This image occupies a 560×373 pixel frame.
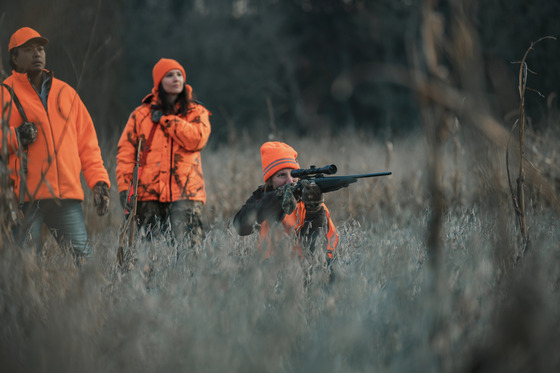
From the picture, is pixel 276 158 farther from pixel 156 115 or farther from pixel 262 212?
pixel 156 115

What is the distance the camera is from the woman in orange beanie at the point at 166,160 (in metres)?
3.99

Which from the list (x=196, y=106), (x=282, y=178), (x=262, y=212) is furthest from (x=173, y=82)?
(x=262, y=212)

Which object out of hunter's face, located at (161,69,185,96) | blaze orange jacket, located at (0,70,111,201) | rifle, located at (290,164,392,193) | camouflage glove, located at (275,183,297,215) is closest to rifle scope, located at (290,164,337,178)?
rifle, located at (290,164,392,193)

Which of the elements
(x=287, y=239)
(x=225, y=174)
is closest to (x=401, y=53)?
(x=225, y=174)

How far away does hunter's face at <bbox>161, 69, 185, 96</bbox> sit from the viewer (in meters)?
4.14

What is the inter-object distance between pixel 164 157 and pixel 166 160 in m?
0.03

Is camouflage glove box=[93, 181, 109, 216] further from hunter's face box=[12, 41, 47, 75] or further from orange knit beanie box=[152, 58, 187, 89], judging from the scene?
orange knit beanie box=[152, 58, 187, 89]

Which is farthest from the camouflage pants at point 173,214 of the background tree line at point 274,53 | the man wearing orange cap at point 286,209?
the background tree line at point 274,53

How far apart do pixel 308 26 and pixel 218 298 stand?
19279 millimetres

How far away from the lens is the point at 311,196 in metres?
2.82

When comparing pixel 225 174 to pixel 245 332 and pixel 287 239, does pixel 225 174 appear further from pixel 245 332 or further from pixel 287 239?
pixel 245 332

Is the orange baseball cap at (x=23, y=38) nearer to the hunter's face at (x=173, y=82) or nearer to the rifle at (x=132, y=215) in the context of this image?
the hunter's face at (x=173, y=82)

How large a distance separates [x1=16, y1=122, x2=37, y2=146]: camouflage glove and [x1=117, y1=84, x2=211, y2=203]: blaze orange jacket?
0.89 m

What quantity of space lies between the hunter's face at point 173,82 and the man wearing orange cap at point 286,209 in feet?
3.83
